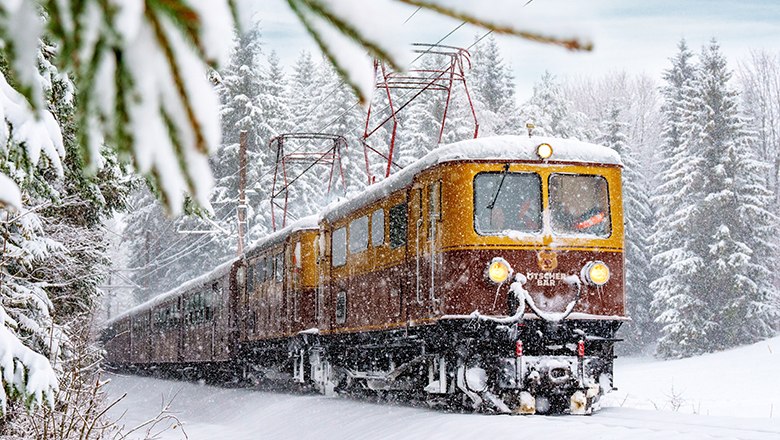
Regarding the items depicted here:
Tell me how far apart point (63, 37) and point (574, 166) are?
1076 centimetres

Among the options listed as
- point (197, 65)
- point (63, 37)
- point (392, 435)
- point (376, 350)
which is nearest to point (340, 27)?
point (197, 65)

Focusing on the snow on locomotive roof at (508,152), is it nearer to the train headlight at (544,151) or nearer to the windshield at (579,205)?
the train headlight at (544,151)

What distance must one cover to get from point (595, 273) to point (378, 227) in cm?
314

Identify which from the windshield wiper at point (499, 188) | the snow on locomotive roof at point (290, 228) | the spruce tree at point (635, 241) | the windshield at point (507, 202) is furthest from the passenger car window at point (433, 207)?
the spruce tree at point (635, 241)

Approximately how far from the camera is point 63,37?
0.86m

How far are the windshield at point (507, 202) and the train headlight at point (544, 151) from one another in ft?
0.78

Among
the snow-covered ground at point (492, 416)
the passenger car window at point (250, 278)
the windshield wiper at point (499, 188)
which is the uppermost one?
the windshield wiper at point (499, 188)

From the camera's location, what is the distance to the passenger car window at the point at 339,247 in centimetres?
1420

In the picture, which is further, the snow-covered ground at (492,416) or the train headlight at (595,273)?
the train headlight at (595,273)

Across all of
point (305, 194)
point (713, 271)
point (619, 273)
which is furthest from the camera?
point (305, 194)

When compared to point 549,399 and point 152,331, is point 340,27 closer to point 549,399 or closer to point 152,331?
point 549,399

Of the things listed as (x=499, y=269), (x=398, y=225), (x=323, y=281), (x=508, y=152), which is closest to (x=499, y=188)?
(x=508, y=152)

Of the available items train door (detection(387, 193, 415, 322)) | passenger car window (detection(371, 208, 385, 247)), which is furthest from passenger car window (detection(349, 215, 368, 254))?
train door (detection(387, 193, 415, 322))

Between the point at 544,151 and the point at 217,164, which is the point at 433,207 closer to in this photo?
the point at 544,151
